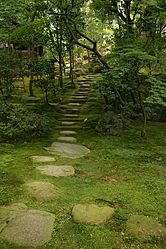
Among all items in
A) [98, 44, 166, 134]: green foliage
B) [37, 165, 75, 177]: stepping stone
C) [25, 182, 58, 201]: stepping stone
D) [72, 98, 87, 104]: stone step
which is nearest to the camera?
[25, 182, 58, 201]: stepping stone

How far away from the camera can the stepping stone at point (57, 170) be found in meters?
5.36

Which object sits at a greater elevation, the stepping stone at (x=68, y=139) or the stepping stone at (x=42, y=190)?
the stepping stone at (x=42, y=190)

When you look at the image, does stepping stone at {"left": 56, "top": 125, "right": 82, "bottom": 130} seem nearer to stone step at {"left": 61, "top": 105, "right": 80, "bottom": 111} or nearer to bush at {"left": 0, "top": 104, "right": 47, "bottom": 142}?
bush at {"left": 0, "top": 104, "right": 47, "bottom": 142}

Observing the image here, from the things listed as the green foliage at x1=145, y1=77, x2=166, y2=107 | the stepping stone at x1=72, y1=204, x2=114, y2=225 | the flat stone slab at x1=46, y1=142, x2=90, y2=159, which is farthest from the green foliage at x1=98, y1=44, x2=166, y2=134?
the stepping stone at x1=72, y1=204, x2=114, y2=225

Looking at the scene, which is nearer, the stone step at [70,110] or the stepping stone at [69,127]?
the stepping stone at [69,127]

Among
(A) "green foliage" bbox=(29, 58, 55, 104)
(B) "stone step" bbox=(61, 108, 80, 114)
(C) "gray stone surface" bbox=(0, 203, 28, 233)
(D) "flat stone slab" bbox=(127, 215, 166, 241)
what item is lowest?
(D) "flat stone slab" bbox=(127, 215, 166, 241)

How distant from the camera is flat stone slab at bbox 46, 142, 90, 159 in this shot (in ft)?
22.4

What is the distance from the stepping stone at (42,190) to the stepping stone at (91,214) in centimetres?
49

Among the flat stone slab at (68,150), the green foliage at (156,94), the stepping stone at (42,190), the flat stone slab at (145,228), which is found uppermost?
the green foliage at (156,94)

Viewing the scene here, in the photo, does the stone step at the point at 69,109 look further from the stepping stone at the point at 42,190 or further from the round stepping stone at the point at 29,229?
the round stepping stone at the point at 29,229

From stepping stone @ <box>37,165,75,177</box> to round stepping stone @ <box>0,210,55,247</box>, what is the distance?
1.54 meters

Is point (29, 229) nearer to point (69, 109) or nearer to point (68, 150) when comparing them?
point (68, 150)

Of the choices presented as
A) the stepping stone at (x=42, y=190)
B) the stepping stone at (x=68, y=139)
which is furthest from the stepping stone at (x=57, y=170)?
the stepping stone at (x=68, y=139)

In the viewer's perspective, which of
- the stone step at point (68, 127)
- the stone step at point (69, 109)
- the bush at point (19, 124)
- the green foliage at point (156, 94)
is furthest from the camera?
the stone step at point (69, 109)
